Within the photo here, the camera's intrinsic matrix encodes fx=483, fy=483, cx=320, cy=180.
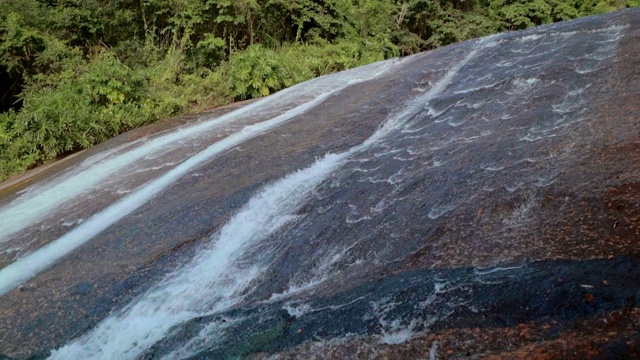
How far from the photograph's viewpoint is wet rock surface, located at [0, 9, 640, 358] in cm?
273

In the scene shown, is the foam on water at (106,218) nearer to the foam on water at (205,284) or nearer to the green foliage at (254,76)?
the foam on water at (205,284)

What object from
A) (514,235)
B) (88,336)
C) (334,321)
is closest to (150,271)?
(88,336)

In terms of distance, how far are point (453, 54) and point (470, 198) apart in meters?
6.64

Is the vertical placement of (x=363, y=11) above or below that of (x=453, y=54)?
above

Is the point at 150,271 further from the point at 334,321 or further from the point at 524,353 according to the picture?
the point at 524,353

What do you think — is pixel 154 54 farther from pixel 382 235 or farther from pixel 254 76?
pixel 382 235

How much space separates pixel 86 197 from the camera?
6832mm

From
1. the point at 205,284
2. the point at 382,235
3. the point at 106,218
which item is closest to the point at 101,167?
the point at 106,218

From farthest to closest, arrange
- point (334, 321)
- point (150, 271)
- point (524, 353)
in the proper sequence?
point (150, 271), point (334, 321), point (524, 353)

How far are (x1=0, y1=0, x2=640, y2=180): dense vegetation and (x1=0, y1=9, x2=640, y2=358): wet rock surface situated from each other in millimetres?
3741

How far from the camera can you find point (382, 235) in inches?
156

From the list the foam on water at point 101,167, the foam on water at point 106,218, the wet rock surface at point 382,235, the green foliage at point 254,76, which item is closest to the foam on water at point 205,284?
the wet rock surface at point 382,235

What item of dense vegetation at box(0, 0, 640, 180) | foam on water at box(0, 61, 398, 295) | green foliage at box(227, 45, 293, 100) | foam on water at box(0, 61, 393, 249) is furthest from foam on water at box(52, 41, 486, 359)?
green foliage at box(227, 45, 293, 100)

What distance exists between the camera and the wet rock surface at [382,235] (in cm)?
273
